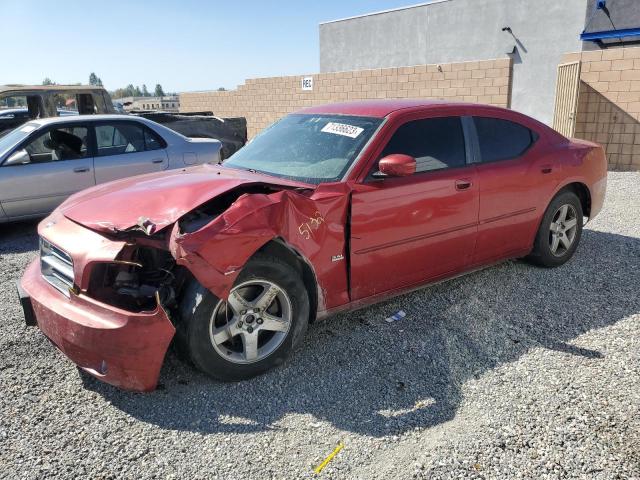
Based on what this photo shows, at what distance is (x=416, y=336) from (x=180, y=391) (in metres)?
1.68

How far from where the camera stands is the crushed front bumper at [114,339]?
2844 millimetres

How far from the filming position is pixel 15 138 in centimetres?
685

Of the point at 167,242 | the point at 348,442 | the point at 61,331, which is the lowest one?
the point at 348,442

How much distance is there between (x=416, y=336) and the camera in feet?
12.7

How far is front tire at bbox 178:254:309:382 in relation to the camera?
9.99ft

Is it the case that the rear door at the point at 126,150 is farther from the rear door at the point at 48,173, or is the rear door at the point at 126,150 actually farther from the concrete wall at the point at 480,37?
the concrete wall at the point at 480,37

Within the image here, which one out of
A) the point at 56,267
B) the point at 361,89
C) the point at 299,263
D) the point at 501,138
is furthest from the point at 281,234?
the point at 361,89

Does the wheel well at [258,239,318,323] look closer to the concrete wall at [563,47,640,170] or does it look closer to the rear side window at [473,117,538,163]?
the rear side window at [473,117,538,163]

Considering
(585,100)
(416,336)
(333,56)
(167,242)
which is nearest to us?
(167,242)

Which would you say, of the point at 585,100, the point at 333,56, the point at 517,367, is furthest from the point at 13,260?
the point at 333,56

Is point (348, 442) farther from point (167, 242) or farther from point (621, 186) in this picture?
point (621, 186)

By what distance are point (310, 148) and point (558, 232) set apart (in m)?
2.67

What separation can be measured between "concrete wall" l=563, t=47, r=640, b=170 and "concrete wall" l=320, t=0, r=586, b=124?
6.94 metres

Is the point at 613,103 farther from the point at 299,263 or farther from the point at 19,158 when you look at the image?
the point at 19,158
